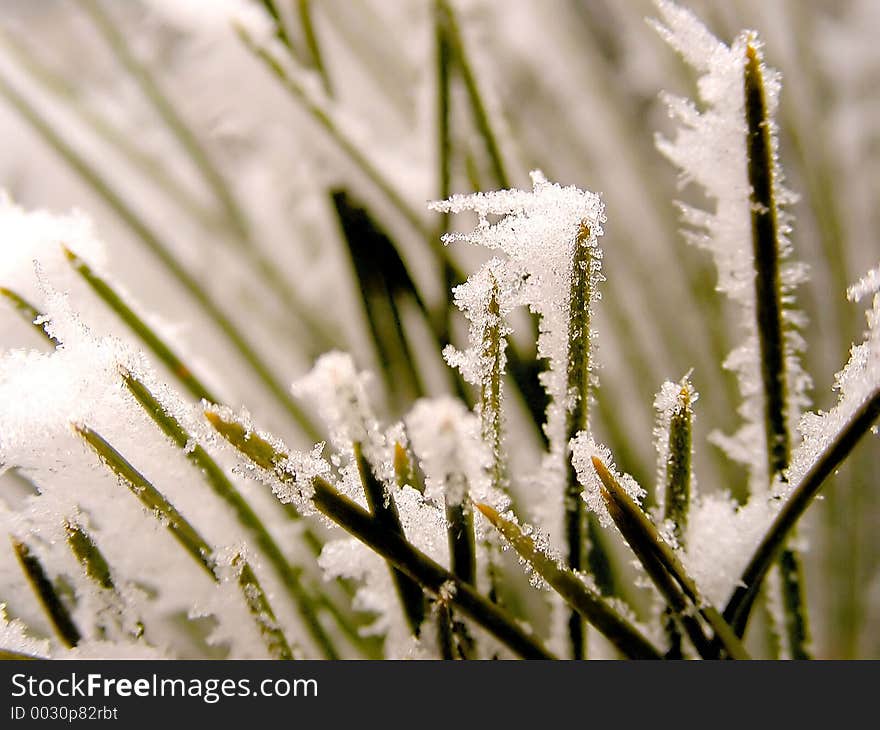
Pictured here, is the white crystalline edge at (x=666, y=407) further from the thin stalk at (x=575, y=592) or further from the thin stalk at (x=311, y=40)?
the thin stalk at (x=311, y=40)

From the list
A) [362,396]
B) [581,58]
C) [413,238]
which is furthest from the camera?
[581,58]

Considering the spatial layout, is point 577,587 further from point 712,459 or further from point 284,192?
point 284,192

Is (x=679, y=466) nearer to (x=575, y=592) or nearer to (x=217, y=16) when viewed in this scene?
(x=575, y=592)

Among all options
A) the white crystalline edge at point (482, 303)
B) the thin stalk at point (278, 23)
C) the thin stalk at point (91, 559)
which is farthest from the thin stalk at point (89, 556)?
the thin stalk at point (278, 23)

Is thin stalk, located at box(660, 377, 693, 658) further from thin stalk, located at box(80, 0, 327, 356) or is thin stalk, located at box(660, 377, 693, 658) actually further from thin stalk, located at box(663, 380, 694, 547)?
thin stalk, located at box(80, 0, 327, 356)

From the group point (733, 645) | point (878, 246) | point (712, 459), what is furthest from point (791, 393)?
point (878, 246)
